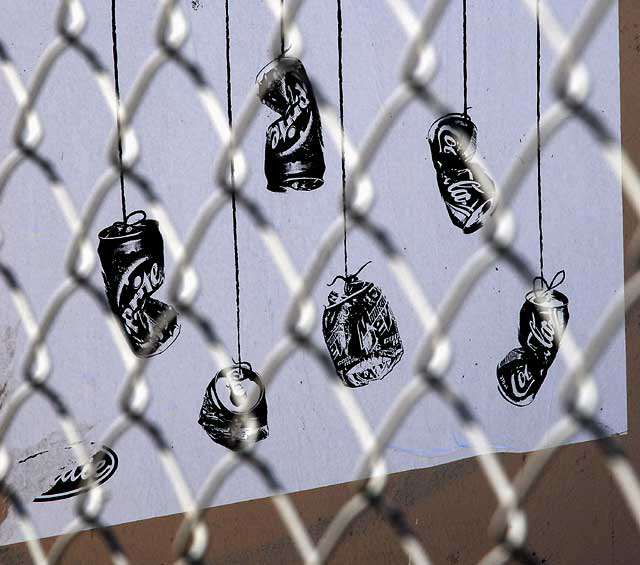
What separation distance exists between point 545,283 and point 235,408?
0.41 m

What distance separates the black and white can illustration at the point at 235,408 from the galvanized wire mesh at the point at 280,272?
0.02m

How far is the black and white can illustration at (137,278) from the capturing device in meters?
1.05

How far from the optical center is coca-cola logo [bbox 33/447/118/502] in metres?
1.05

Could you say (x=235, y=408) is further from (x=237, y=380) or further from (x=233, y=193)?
(x=233, y=193)

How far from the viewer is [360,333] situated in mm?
1112

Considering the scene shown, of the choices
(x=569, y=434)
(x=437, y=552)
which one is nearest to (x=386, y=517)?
(x=437, y=552)

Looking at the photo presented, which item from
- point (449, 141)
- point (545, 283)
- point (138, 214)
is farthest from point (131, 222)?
point (545, 283)

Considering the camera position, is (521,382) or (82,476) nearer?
(82,476)

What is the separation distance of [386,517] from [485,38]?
61 centimetres

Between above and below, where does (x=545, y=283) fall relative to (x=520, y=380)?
above

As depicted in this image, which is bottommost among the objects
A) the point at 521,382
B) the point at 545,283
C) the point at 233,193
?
the point at 521,382

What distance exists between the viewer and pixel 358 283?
1.11 metres

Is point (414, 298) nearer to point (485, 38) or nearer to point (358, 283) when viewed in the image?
point (358, 283)

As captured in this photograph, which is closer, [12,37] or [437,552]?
[12,37]
